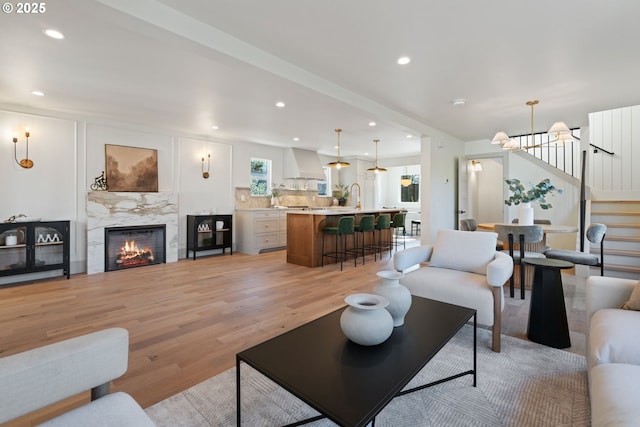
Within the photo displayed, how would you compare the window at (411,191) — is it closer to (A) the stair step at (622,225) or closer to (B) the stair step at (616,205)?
(B) the stair step at (616,205)

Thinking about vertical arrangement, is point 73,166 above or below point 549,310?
above

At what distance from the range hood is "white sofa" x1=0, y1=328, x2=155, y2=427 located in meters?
7.01

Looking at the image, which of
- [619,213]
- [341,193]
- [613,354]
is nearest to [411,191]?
[341,193]

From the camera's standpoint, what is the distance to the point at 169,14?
7.61 feet

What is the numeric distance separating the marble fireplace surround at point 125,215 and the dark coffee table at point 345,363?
4.77 m

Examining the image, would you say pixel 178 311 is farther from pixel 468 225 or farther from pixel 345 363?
pixel 468 225

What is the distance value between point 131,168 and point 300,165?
3.86m

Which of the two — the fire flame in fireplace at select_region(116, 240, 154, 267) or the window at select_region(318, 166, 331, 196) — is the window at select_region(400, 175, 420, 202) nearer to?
the window at select_region(318, 166, 331, 196)

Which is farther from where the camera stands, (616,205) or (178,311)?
(616,205)

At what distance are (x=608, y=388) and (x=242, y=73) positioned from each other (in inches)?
146

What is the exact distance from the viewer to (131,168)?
555 cm

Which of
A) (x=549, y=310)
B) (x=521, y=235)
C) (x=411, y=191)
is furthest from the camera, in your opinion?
(x=411, y=191)

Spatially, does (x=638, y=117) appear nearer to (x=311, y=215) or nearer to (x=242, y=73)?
(x=311, y=215)

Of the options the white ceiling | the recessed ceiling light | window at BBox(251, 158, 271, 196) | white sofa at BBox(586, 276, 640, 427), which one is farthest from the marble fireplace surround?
white sofa at BBox(586, 276, 640, 427)
